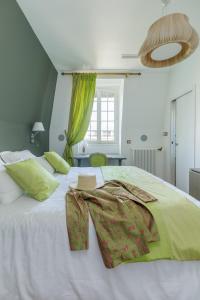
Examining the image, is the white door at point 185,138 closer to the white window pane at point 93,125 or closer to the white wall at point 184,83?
the white wall at point 184,83

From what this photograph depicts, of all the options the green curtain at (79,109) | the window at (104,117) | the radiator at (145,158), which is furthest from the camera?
the window at (104,117)

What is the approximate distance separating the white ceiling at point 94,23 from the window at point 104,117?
126 centimetres

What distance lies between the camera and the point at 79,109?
4.33m

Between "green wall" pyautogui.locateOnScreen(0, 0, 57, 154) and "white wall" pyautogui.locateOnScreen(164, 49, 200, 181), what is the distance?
7.69 ft

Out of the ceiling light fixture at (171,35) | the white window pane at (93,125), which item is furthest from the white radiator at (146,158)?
the ceiling light fixture at (171,35)

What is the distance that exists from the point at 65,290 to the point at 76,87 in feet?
12.1

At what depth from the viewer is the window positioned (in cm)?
485

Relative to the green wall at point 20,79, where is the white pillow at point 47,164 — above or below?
below

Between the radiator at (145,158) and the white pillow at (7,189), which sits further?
the radiator at (145,158)

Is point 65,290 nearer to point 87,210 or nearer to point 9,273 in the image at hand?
point 9,273

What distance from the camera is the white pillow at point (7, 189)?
5.16 feet

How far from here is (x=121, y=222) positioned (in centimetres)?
132

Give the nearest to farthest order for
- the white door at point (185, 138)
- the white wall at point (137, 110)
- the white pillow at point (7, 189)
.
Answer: the white pillow at point (7, 189)
the white door at point (185, 138)
the white wall at point (137, 110)

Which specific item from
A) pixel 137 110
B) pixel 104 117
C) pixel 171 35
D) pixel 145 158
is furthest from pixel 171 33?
pixel 104 117
